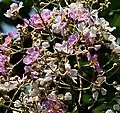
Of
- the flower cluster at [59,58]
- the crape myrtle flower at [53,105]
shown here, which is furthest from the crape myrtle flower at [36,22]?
the crape myrtle flower at [53,105]

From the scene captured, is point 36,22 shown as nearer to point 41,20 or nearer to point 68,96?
point 41,20

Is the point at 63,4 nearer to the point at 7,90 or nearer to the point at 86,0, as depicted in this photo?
the point at 86,0

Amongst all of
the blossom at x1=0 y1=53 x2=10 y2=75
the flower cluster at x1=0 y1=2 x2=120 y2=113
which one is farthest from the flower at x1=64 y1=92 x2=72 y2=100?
the blossom at x1=0 y1=53 x2=10 y2=75

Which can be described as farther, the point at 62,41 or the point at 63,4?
the point at 63,4

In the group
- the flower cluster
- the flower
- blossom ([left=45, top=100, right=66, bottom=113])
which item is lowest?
blossom ([left=45, top=100, right=66, bottom=113])

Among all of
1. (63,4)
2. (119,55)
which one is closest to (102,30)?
(119,55)

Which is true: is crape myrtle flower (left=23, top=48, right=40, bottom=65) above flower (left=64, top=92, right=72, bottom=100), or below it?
above

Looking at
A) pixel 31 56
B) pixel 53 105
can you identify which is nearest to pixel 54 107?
pixel 53 105

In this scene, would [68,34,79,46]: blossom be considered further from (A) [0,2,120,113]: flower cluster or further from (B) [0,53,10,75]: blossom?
(B) [0,53,10,75]: blossom
